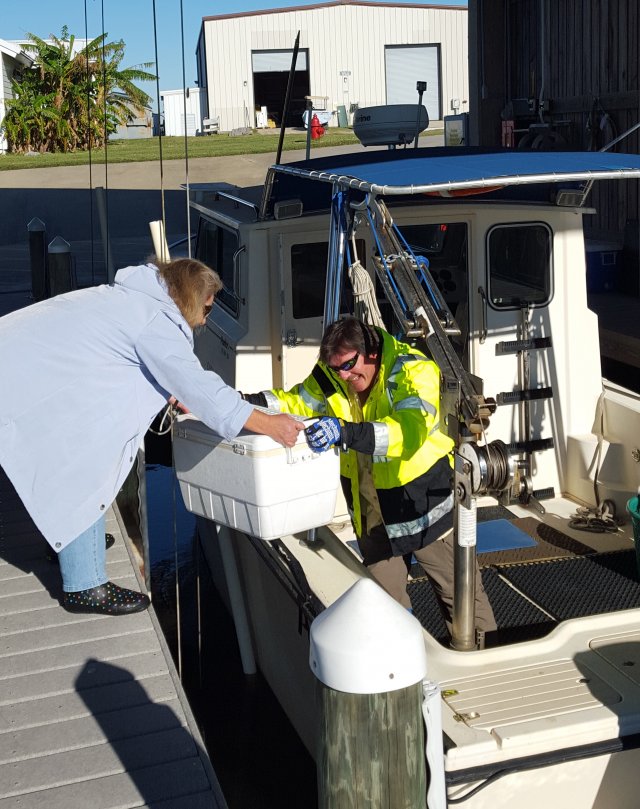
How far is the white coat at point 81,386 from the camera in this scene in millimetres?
3689

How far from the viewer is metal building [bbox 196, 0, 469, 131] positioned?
127 feet

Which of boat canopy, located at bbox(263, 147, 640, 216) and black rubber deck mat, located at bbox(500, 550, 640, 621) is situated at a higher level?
boat canopy, located at bbox(263, 147, 640, 216)

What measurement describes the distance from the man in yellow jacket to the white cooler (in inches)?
4.7

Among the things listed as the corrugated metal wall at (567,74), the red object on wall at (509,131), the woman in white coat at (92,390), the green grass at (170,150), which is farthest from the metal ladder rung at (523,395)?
the green grass at (170,150)

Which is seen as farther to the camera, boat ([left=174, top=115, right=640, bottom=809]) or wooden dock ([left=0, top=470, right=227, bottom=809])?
boat ([left=174, top=115, right=640, bottom=809])

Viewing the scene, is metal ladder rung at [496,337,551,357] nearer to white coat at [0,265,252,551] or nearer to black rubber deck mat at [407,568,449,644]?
black rubber deck mat at [407,568,449,644]

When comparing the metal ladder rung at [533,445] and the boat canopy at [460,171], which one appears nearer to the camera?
the boat canopy at [460,171]

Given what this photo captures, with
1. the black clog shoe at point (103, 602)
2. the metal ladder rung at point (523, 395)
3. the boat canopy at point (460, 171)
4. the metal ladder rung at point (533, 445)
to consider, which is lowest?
the black clog shoe at point (103, 602)

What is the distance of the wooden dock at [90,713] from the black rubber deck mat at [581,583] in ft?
6.09

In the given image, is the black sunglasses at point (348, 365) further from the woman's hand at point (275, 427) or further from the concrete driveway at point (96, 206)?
the concrete driveway at point (96, 206)

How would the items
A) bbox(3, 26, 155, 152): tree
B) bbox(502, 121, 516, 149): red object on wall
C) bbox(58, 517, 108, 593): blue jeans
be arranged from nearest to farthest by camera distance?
1. bbox(58, 517, 108, 593): blue jeans
2. bbox(502, 121, 516, 149): red object on wall
3. bbox(3, 26, 155, 152): tree

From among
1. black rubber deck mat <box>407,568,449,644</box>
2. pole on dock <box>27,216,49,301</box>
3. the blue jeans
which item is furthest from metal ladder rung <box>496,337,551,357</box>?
pole on dock <box>27,216,49,301</box>

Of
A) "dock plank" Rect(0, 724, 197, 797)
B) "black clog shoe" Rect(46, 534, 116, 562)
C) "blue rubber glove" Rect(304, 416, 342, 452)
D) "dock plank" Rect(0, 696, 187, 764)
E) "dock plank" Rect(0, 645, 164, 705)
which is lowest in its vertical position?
"dock plank" Rect(0, 724, 197, 797)

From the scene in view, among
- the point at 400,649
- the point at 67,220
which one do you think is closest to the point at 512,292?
the point at 400,649
